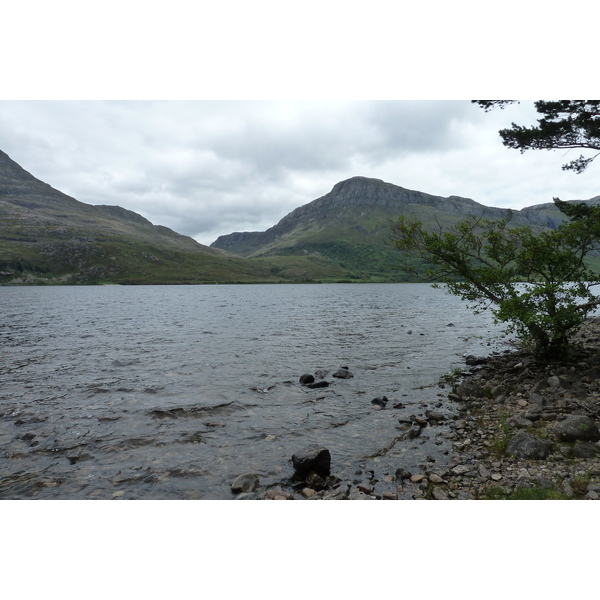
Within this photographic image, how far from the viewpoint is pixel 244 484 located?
10984 mm

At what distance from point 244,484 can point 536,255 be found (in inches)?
648

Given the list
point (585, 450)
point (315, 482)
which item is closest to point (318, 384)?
point (315, 482)

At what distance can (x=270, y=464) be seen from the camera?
12422 mm

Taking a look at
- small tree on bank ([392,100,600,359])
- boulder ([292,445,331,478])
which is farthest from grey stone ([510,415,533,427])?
boulder ([292,445,331,478])

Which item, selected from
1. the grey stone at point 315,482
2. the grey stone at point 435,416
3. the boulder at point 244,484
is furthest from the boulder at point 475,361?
the boulder at point 244,484

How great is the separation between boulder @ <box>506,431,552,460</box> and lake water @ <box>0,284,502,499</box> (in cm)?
215

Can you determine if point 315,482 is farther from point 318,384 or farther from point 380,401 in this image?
point 318,384

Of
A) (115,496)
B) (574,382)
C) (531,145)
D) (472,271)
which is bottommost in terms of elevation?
(115,496)

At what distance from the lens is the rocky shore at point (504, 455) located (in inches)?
381

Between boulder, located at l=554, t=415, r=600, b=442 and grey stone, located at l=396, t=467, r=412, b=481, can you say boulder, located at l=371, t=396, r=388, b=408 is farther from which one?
boulder, located at l=554, t=415, r=600, b=442

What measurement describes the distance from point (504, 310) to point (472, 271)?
4097 mm

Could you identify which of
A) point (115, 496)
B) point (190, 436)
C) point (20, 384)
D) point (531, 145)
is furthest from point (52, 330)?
point (531, 145)

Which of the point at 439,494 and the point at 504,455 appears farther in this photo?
the point at 504,455
